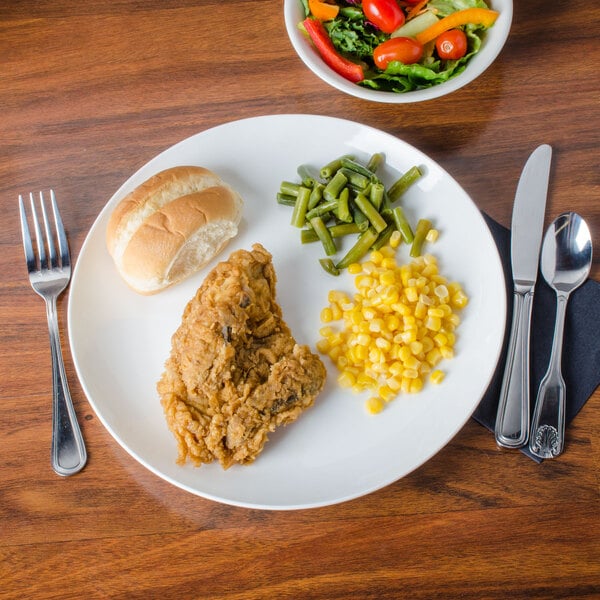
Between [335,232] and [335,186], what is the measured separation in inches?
9.8

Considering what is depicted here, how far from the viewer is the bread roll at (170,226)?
3.56 m

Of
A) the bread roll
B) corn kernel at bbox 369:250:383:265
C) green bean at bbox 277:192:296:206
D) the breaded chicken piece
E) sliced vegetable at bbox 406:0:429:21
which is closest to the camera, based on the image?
the breaded chicken piece

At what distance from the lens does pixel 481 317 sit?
3.49m

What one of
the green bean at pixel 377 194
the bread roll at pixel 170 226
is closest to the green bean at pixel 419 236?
the green bean at pixel 377 194

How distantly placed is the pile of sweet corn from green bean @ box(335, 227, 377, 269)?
0.15 m

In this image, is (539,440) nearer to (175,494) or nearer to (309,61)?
(175,494)

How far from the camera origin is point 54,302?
378 centimetres

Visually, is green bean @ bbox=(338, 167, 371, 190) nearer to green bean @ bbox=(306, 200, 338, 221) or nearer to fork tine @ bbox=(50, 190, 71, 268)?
green bean @ bbox=(306, 200, 338, 221)

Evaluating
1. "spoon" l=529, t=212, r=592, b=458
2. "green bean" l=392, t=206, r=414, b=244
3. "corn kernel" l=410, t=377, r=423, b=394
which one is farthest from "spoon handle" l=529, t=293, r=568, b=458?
"green bean" l=392, t=206, r=414, b=244

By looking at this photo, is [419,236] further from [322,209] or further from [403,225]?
[322,209]

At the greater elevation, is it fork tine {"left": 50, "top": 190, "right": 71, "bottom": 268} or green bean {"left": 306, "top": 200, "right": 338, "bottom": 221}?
green bean {"left": 306, "top": 200, "right": 338, "bottom": 221}

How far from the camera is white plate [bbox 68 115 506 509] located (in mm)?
3275

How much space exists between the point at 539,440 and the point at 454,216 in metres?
1.23

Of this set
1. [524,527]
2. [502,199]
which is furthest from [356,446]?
[502,199]
